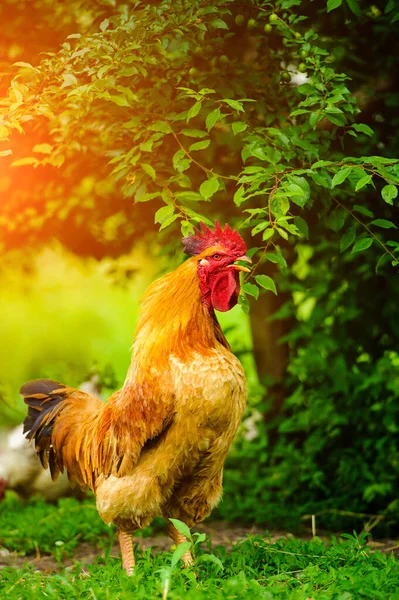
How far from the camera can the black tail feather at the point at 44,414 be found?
13.9 ft

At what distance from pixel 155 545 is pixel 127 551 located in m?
1.35

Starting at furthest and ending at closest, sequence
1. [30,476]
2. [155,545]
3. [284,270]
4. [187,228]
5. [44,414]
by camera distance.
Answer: [30,476] → [155,545] → [44,414] → [284,270] → [187,228]

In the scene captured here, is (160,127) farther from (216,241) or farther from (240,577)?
(240,577)

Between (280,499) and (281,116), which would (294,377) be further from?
(281,116)

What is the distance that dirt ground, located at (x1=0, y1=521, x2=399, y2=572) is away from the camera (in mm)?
4723

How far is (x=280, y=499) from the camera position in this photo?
5957 mm

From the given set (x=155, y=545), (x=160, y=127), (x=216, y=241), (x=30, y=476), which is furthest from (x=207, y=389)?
(x=30, y=476)

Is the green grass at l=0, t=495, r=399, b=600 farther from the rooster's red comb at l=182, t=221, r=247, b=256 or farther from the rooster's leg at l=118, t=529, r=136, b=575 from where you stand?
the rooster's red comb at l=182, t=221, r=247, b=256

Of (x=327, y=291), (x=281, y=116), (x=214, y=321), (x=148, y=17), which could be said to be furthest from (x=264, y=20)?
(x=327, y=291)

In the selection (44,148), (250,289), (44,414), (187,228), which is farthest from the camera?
(44,414)

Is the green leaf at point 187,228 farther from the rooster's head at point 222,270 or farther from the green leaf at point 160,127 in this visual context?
the green leaf at point 160,127

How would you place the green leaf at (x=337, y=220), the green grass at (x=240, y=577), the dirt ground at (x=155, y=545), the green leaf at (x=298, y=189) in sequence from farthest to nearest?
the dirt ground at (x=155, y=545)
the green leaf at (x=337, y=220)
the green leaf at (x=298, y=189)
the green grass at (x=240, y=577)

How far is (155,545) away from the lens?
16.3ft

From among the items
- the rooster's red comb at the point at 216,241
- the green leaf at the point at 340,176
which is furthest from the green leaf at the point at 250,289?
the green leaf at the point at 340,176
